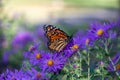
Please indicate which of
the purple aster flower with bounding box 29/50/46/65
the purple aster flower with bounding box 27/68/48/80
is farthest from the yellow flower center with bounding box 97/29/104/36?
the purple aster flower with bounding box 27/68/48/80

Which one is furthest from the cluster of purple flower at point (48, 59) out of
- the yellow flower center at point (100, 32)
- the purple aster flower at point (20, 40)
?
the purple aster flower at point (20, 40)

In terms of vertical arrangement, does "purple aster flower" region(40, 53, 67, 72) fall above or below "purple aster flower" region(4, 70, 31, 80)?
above

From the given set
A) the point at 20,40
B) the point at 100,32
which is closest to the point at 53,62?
the point at 100,32

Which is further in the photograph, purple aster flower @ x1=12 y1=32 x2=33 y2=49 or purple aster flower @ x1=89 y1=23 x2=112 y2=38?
purple aster flower @ x1=12 y1=32 x2=33 y2=49

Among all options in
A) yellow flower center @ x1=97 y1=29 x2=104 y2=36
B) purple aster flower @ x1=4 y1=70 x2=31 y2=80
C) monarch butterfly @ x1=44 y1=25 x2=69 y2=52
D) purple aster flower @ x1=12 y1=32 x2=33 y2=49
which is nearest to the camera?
purple aster flower @ x1=4 y1=70 x2=31 y2=80

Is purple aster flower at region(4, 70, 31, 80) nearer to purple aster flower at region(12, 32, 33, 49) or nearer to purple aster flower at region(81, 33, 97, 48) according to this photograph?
purple aster flower at region(81, 33, 97, 48)

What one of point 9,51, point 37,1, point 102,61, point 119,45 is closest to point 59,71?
point 102,61

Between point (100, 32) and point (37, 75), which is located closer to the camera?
point (37, 75)

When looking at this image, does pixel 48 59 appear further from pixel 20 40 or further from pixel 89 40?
pixel 20 40
